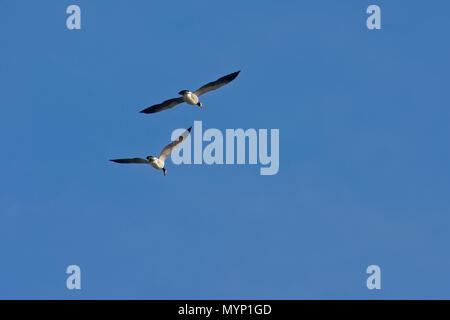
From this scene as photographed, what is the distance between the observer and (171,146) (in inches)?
2174

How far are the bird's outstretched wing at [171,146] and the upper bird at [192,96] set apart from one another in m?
1.28

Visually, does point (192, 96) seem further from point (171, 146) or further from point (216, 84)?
point (171, 146)

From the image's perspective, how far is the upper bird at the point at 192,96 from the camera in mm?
54094

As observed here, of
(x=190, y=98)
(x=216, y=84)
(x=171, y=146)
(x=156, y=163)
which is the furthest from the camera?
(x=171, y=146)

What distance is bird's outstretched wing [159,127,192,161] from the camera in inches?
2163

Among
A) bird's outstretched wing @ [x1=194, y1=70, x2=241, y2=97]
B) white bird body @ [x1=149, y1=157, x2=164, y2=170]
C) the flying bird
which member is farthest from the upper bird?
white bird body @ [x1=149, y1=157, x2=164, y2=170]

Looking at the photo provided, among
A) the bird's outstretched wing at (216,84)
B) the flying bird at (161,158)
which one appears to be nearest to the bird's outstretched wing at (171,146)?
the flying bird at (161,158)

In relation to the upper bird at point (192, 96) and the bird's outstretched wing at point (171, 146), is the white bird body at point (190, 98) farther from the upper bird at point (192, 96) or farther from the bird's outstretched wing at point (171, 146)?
the bird's outstretched wing at point (171, 146)

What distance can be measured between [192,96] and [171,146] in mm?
2549

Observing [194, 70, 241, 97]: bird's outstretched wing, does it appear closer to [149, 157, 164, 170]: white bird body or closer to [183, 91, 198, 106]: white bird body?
[183, 91, 198, 106]: white bird body

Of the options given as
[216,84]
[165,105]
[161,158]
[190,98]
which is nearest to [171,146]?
[161,158]
